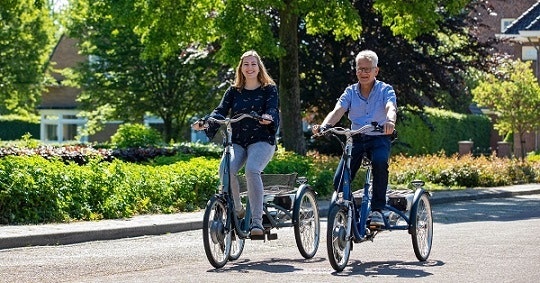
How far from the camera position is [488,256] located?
1203 cm

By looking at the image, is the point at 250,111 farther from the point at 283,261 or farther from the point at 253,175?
the point at 283,261

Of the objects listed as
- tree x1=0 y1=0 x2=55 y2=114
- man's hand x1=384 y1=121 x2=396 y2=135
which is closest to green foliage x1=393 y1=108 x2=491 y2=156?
tree x1=0 y1=0 x2=55 y2=114

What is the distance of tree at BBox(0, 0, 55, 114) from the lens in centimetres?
5791

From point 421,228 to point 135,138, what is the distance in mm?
18916

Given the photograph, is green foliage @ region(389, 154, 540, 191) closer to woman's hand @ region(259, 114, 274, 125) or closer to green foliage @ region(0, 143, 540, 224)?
green foliage @ region(0, 143, 540, 224)

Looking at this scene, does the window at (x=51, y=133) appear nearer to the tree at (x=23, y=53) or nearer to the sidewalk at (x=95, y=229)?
the tree at (x=23, y=53)

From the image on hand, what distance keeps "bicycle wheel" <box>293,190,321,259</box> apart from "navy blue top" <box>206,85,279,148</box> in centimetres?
60

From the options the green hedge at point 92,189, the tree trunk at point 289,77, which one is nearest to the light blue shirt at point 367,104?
the green hedge at point 92,189

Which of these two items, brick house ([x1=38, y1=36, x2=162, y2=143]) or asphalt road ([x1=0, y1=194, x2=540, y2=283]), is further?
brick house ([x1=38, y1=36, x2=162, y2=143])

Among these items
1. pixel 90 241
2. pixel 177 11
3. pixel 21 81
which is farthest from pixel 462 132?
pixel 90 241

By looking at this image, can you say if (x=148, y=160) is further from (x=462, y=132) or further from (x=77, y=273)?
(x=462, y=132)

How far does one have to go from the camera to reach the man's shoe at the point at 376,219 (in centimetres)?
1108

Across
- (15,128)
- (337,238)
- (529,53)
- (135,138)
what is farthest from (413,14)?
(15,128)

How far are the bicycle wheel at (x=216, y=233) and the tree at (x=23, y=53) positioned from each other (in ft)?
153
